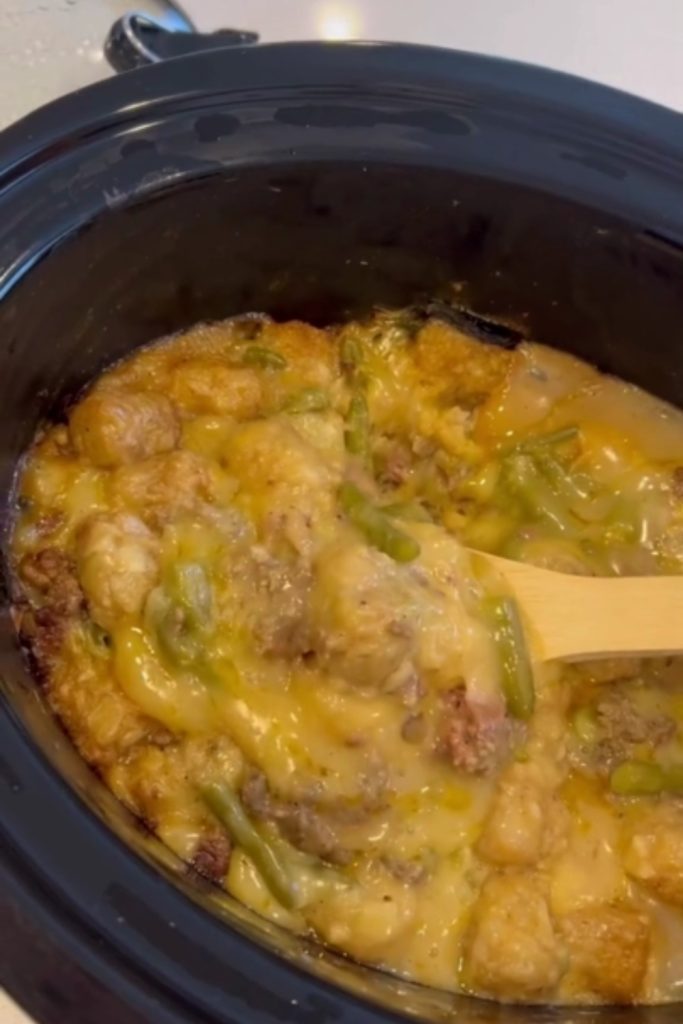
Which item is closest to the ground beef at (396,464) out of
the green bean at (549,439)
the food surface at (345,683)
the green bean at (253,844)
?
the food surface at (345,683)

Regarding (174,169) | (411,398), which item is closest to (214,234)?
(174,169)

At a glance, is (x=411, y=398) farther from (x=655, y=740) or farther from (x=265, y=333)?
(x=655, y=740)

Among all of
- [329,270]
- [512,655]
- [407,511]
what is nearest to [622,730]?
[512,655]

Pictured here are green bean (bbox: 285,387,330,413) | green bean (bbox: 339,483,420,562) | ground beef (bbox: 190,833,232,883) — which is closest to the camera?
ground beef (bbox: 190,833,232,883)

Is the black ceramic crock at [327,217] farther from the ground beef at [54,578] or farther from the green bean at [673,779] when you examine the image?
the green bean at [673,779]

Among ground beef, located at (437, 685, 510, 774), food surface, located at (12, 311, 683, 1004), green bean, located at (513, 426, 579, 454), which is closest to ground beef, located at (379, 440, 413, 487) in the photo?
food surface, located at (12, 311, 683, 1004)

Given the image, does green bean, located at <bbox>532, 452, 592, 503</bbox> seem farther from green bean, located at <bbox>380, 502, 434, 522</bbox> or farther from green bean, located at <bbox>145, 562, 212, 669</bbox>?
green bean, located at <bbox>145, 562, 212, 669</bbox>
